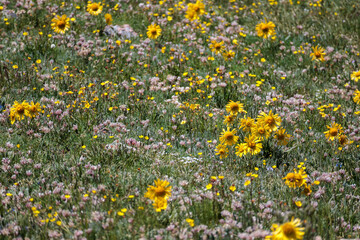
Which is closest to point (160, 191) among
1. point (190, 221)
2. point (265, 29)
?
point (190, 221)

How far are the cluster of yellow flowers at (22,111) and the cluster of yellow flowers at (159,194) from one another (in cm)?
208

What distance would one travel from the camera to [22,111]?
509 cm

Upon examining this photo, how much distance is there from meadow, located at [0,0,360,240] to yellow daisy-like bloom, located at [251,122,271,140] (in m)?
0.02

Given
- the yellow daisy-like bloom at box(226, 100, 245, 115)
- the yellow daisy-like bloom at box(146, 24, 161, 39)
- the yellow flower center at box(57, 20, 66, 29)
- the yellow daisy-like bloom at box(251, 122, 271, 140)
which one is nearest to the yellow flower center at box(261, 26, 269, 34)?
the yellow daisy-like bloom at box(146, 24, 161, 39)

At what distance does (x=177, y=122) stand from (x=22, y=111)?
2001 millimetres

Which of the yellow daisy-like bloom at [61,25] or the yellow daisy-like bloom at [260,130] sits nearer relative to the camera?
the yellow daisy-like bloom at [260,130]

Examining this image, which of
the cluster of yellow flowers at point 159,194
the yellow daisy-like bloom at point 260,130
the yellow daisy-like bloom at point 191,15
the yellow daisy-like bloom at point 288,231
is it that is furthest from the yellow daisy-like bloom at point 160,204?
the yellow daisy-like bloom at point 191,15

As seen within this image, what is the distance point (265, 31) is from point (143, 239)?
17.3ft

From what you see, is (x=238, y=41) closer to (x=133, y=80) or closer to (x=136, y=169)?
(x=133, y=80)

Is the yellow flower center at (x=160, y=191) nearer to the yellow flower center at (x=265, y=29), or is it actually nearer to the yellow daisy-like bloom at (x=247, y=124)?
the yellow daisy-like bloom at (x=247, y=124)

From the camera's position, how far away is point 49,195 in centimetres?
408

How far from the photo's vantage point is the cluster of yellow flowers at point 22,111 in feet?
16.6

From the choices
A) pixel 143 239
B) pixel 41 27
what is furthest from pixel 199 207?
pixel 41 27

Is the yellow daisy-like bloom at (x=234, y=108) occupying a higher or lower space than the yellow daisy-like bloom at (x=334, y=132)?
higher
